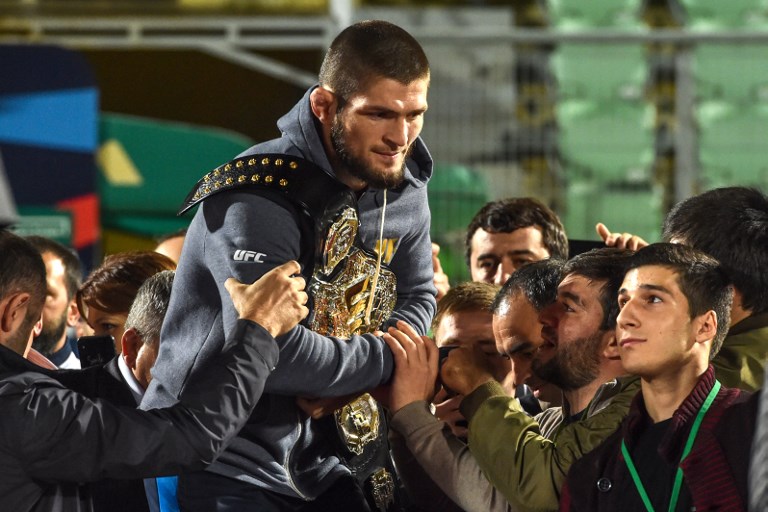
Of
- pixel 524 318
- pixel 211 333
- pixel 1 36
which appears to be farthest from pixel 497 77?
pixel 211 333

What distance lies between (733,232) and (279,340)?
1126mm

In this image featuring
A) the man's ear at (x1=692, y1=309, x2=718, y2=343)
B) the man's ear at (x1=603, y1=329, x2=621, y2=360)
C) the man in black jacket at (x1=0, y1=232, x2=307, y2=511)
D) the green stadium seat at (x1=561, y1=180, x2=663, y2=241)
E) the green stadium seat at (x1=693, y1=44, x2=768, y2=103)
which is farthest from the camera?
the green stadium seat at (x1=693, y1=44, x2=768, y2=103)

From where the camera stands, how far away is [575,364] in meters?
2.99

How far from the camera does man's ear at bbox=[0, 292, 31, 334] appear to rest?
2.83 meters

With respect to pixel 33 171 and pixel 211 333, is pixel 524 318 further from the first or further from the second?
pixel 33 171

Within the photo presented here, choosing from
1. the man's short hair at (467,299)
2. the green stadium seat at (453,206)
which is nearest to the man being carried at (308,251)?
the man's short hair at (467,299)

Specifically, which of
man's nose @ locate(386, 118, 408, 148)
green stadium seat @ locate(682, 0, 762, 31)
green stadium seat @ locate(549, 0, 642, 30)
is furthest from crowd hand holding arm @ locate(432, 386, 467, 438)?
green stadium seat @ locate(682, 0, 762, 31)

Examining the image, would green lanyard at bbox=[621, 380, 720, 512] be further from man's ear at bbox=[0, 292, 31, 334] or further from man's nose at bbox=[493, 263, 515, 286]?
man's nose at bbox=[493, 263, 515, 286]

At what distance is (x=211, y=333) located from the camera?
2826mm

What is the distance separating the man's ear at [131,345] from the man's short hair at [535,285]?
97 cm

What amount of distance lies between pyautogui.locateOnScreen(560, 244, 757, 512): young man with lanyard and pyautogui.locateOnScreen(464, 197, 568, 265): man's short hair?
1.75 meters

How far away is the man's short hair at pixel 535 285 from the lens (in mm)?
3271

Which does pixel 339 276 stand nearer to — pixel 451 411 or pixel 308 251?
pixel 308 251

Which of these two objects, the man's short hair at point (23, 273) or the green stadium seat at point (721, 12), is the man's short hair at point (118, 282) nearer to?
the man's short hair at point (23, 273)
